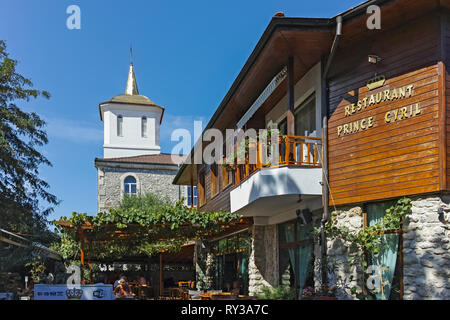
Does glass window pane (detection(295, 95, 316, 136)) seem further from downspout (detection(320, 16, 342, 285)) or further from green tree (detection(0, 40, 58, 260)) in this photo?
green tree (detection(0, 40, 58, 260))

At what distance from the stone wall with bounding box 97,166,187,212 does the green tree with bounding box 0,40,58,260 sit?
706 inches

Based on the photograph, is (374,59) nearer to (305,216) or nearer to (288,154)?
(288,154)

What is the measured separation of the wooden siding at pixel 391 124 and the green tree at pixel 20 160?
13.2 metres

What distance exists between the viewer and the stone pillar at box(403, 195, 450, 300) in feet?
26.5

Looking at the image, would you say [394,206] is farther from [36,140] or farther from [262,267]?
[36,140]

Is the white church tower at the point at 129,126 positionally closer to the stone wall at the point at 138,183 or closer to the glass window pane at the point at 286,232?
the stone wall at the point at 138,183

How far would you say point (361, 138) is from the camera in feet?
32.0

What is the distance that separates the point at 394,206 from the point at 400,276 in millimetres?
1255

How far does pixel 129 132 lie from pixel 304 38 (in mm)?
41671

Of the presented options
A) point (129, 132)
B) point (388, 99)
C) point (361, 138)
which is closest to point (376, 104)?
point (388, 99)

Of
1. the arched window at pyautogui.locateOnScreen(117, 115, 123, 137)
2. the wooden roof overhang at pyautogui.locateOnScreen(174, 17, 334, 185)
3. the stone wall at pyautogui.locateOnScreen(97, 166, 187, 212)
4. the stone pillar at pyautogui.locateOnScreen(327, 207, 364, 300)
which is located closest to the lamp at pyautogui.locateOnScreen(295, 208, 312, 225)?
the stone pillar at pyautogui.locateOnScreen(327, 207, 364, 300)

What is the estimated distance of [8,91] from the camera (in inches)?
784

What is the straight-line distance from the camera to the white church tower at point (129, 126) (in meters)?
49.5
